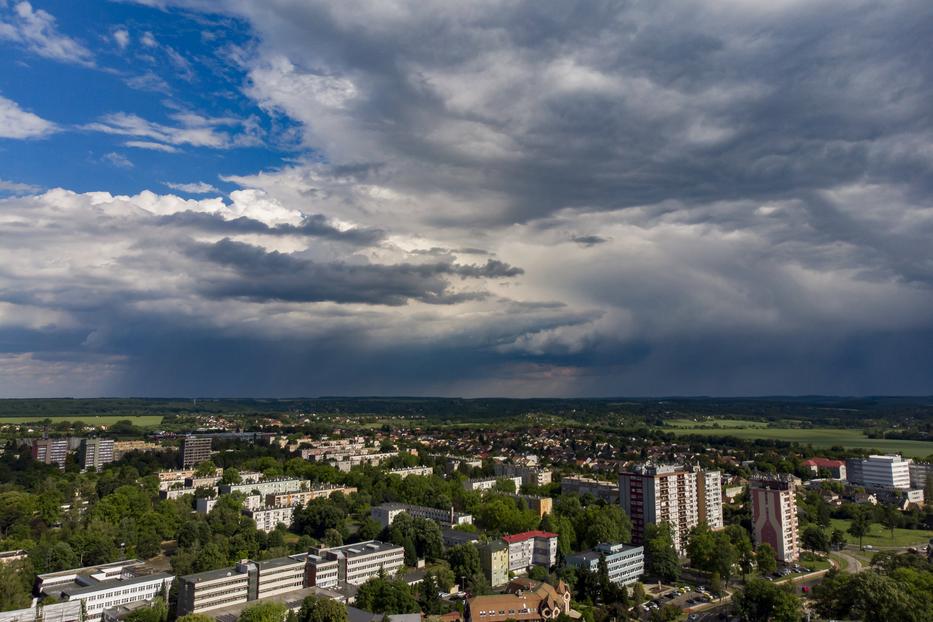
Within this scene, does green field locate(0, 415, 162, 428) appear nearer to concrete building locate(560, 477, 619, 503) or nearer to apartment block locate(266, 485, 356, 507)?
apartment block locate(266, 485, 356, 507)

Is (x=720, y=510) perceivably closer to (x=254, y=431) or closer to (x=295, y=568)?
(x=295, y=568)

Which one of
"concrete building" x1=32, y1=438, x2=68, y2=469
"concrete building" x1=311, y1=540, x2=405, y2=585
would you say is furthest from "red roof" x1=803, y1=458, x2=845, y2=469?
"concrete building" x1=32, y1=438, x2=68, y2=469

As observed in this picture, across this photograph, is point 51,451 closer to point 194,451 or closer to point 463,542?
point 194,451

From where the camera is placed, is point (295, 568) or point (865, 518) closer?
point (295, 568)

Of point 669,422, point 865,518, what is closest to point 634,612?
point 865,518

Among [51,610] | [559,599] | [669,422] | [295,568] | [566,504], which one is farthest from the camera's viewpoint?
[669,422]

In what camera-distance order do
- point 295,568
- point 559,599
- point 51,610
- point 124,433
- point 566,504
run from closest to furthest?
point 51,610 → point 559,599 → point 295,568 → point 566,504 → point 124,433

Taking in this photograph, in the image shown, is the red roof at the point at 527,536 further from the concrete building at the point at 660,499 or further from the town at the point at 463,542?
the concrete building at the point at 660,499
